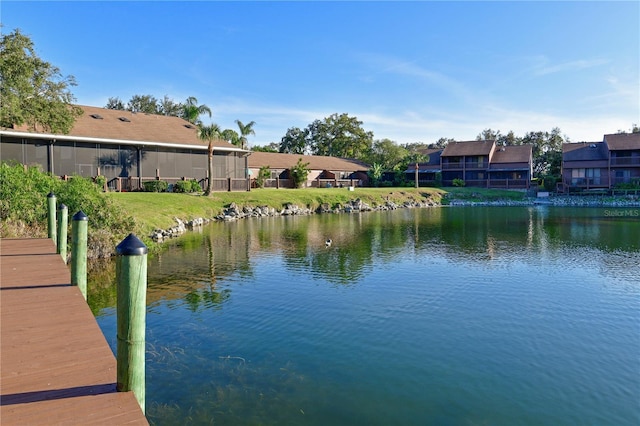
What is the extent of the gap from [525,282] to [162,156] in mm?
33678

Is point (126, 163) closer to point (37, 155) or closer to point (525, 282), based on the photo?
point (37, 155)

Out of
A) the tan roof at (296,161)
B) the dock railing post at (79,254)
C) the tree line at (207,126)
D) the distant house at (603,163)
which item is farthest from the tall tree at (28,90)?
the distant house at (603,163)

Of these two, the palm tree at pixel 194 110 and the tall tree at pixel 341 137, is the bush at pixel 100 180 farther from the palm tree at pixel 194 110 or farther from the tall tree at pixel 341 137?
the tall tree at pixel 341 137

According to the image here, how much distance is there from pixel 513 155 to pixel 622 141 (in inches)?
547

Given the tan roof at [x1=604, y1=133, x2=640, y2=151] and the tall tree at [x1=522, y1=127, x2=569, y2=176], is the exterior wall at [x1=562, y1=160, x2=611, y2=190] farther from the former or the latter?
the tall tree at [x1=522, y1=127, x2=569, y2=176]

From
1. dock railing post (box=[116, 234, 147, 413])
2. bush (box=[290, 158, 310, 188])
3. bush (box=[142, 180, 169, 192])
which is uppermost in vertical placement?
bush (box=[290, 158, 310, 188])

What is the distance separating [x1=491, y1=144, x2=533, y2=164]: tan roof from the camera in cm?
6894

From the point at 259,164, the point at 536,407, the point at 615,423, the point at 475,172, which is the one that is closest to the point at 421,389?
→ the point at 536,407

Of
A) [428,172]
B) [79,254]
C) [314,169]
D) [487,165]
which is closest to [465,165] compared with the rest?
[487,165]

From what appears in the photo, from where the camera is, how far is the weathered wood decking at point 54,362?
4.23m

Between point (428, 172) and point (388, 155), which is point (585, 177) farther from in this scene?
point (388, 155)

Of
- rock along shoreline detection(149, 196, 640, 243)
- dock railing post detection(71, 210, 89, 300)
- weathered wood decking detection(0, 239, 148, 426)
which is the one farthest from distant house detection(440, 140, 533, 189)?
weathered wood decking detection(0, 239, 148, 426)

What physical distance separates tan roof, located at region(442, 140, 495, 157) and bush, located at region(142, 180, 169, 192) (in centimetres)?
4703

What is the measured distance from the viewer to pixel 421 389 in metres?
8.02
